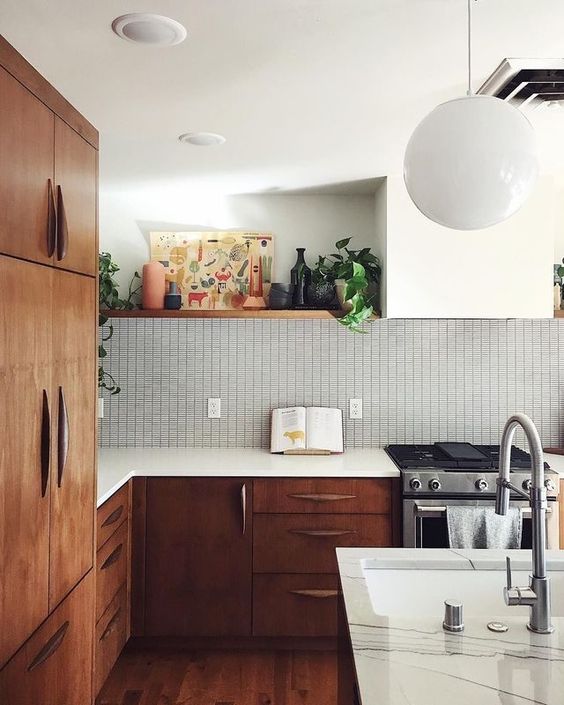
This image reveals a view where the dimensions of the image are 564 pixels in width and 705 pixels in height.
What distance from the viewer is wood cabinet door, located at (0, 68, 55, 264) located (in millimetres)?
1630

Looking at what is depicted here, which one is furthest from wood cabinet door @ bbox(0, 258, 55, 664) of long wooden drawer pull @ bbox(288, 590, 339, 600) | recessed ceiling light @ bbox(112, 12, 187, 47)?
long wooden drawer pull @ bbox(288, 590, 339, 600)

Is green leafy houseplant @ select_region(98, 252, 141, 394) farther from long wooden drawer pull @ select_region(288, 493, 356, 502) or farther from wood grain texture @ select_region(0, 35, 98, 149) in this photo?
wood grain texture @ select_region(0, 35, 98, 149)

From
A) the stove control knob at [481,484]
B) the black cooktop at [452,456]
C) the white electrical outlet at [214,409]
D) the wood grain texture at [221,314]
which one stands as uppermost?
the wood grain texture at [221,314]

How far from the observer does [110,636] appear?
307 cm

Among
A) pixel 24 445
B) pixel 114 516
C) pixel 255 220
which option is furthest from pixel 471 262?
pixel 24 445

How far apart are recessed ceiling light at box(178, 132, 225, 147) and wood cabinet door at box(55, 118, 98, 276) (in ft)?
2.08

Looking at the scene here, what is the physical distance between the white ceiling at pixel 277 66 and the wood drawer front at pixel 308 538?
1677 mm

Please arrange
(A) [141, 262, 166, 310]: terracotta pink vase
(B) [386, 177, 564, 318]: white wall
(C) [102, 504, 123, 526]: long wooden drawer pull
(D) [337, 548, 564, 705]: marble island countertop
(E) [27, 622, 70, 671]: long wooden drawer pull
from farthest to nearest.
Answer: (A) [141, 262, 166, 310]: terracotta pink vase, (B) [386, 177, 564, 318]: white wall, (C) [102, 504, 123, 526]: long wooden drawer pull, (E) [27, 622, 70, 671]: long wooden drawer pull, (D) [337, 548, 564, 705]: marble island countertop

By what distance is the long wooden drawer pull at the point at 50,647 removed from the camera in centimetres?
183

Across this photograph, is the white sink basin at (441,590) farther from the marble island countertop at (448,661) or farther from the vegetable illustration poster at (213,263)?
the vegetable illustration poster at (213,263)

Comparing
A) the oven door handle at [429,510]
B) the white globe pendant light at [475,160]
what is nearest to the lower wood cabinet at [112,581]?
the oven door handle at [429,510]

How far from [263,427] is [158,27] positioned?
2524 millimetres

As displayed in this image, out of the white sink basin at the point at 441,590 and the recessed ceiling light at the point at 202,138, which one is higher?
the recessed ceiling light at the point at 202,138

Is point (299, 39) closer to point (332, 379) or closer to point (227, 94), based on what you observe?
point (227, 94)
